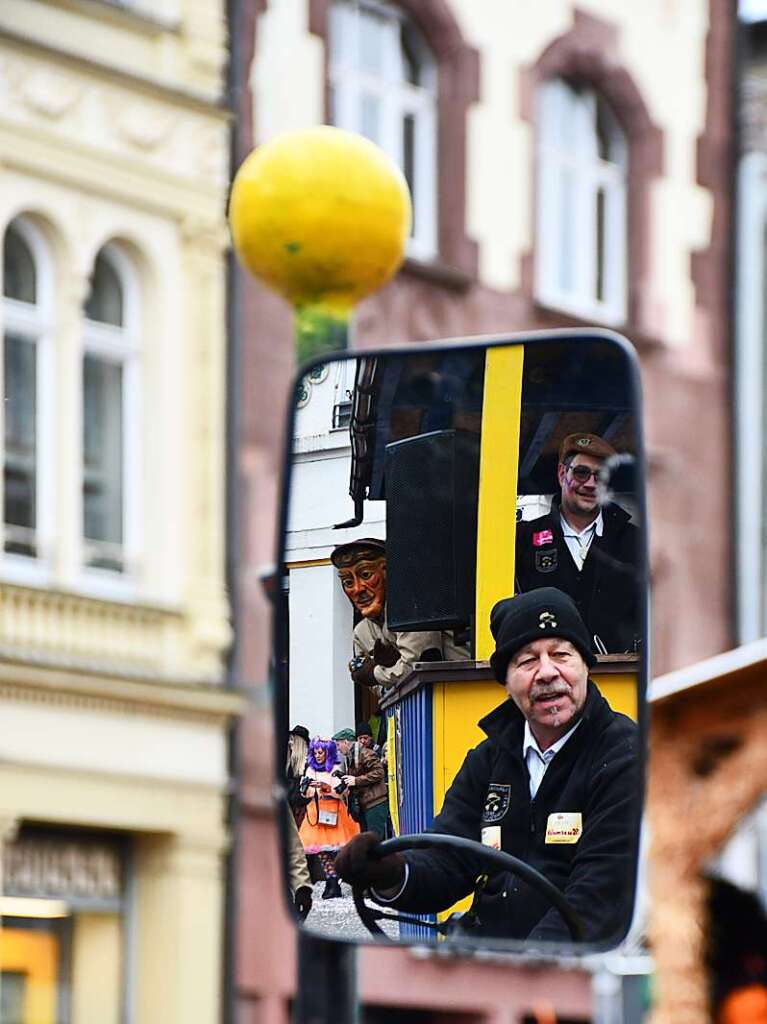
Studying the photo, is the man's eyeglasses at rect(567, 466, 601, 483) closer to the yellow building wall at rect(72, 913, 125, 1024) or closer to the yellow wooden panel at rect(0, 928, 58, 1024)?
the yellow wooden panel at rect(0, 928, 58, 1024)

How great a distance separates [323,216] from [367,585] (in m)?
0.60

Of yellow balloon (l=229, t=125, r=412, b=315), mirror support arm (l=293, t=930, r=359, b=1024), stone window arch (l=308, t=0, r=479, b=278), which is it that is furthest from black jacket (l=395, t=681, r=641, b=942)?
stone window arch (l=308, t=0, r=479, b=278)

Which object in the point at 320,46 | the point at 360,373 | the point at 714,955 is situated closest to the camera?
the point at 360,373

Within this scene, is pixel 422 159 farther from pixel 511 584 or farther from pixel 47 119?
pixel 511 584

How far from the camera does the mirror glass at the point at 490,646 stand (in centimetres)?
177


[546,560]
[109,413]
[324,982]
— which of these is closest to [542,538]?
[546,560]

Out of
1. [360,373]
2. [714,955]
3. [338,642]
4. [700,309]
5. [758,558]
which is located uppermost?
[700,309]

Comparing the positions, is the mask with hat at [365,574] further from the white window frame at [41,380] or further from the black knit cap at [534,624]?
the white window frame at [41,380]

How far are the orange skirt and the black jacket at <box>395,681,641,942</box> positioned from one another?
0.09 metres

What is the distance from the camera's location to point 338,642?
6.12 feet

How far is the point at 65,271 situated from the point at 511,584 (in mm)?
9166

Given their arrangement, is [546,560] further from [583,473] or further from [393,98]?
[393,98]

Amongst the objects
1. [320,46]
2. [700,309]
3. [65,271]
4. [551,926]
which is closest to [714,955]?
[551,926]

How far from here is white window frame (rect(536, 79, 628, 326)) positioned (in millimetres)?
13125
